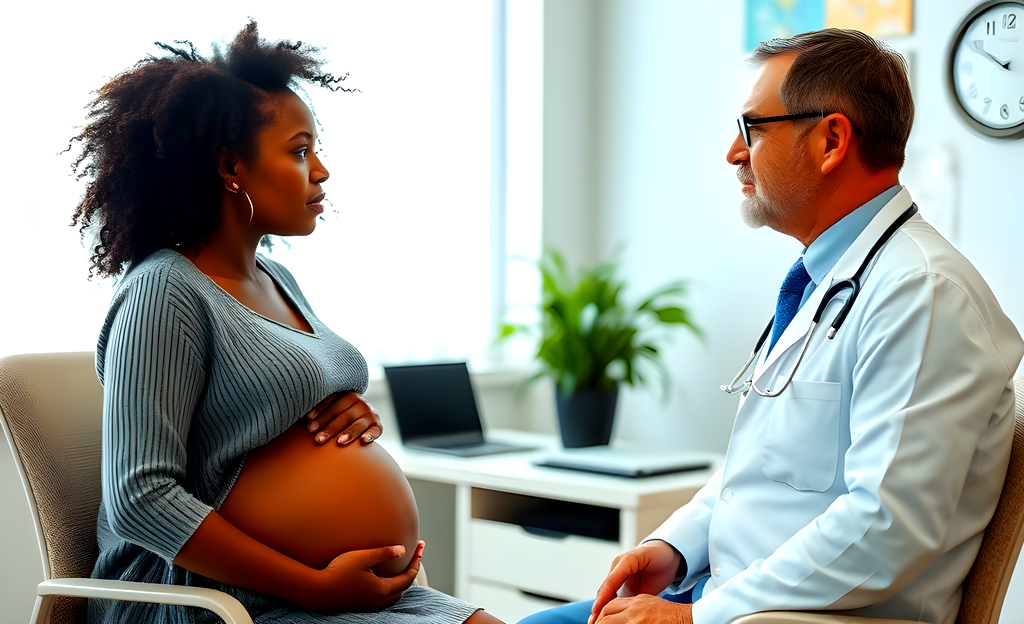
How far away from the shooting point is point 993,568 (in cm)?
112

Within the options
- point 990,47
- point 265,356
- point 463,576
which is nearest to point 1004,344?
point 265,356

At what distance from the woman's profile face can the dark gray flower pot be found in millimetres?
1378

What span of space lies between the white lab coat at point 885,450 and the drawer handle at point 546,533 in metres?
1.00

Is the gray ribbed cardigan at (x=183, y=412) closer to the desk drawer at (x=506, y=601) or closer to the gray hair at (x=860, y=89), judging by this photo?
the gray hair at (x=860, y=89)

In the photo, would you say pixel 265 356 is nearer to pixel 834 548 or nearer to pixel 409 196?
pixel 834 548

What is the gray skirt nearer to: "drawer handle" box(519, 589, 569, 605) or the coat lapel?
the coat lapel

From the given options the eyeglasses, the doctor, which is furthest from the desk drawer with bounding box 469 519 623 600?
the eyeglasses

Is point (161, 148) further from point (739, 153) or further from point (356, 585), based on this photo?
point (739, 153)

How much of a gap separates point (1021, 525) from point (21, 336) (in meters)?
2.16

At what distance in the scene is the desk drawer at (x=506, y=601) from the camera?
7.65ft

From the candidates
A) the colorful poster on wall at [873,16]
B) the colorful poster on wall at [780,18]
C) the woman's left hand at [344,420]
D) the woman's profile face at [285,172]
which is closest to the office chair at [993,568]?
the woman's left hand at [344,420]

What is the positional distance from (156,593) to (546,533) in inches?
50.2

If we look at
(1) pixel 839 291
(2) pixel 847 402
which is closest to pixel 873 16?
(1) pixel 839 291

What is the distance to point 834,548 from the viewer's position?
1.09 meters
